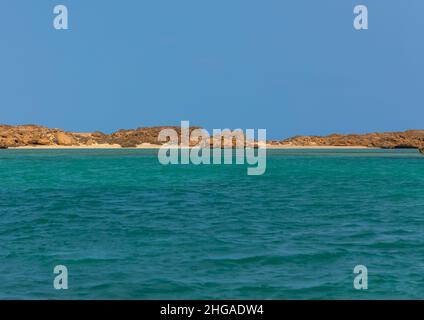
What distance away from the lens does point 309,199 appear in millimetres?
30734

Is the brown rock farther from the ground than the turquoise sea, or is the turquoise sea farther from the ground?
the brown rock

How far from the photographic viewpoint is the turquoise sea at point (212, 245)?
12281 mm

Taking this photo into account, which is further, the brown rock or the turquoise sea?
the brown rock

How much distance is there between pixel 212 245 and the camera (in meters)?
17.0

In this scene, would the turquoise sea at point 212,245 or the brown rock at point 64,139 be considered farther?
the brown rock at point 64,139

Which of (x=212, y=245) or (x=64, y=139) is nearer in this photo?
(x=212, y=245)

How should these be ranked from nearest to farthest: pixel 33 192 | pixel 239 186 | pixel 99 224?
1. pixel 99 224
2. pixel 33 192
3. pixel 239 186

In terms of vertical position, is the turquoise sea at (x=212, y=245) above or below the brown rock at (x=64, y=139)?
below

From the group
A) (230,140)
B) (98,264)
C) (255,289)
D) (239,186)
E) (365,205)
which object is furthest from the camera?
(230,140)

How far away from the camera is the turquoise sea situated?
12.3 m

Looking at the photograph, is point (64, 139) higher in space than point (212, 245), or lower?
higher

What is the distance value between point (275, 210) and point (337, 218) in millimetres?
3640
